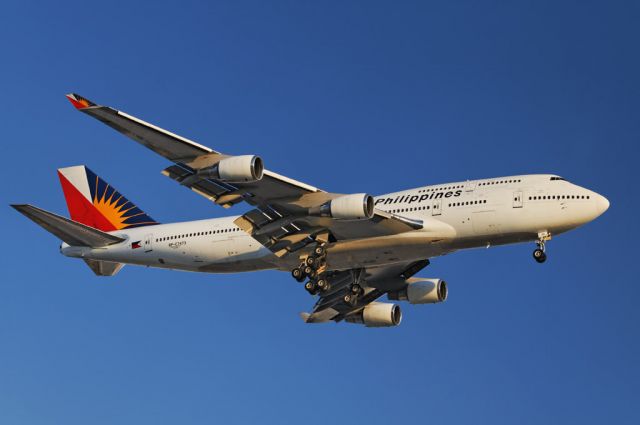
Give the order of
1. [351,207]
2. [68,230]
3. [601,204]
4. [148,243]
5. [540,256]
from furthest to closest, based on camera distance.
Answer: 1. [148,243]
2. [68,230]
3. [540,256]
4. [601,204]
5. [351,207]

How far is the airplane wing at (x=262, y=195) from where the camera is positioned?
39.0m

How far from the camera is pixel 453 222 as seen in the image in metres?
43.1

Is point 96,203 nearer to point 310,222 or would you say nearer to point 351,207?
point 310,222

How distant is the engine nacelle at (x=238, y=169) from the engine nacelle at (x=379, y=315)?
1650 centimetres

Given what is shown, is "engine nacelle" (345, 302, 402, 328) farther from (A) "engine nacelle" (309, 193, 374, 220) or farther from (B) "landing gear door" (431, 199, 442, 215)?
(A) "engine nacelle" (309, 193, 374, 220)

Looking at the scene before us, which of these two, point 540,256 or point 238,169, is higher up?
point 238,169

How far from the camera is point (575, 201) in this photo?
42.5m

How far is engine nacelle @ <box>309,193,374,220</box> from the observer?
41.1 metres

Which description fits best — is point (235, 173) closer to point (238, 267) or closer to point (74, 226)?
point (238, 267)

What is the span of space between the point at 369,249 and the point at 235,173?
8.43 meters

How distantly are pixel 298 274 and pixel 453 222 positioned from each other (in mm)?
7558

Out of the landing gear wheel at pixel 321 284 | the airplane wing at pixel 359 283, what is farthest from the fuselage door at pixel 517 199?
the airplane wing at pixel 359 283

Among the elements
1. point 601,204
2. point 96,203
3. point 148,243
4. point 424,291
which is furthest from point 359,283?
point 96,203

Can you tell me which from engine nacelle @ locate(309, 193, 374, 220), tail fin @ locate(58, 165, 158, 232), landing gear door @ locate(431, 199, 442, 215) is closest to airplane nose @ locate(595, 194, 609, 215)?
landing gear door @ locate(431, 199, 442, 215)
